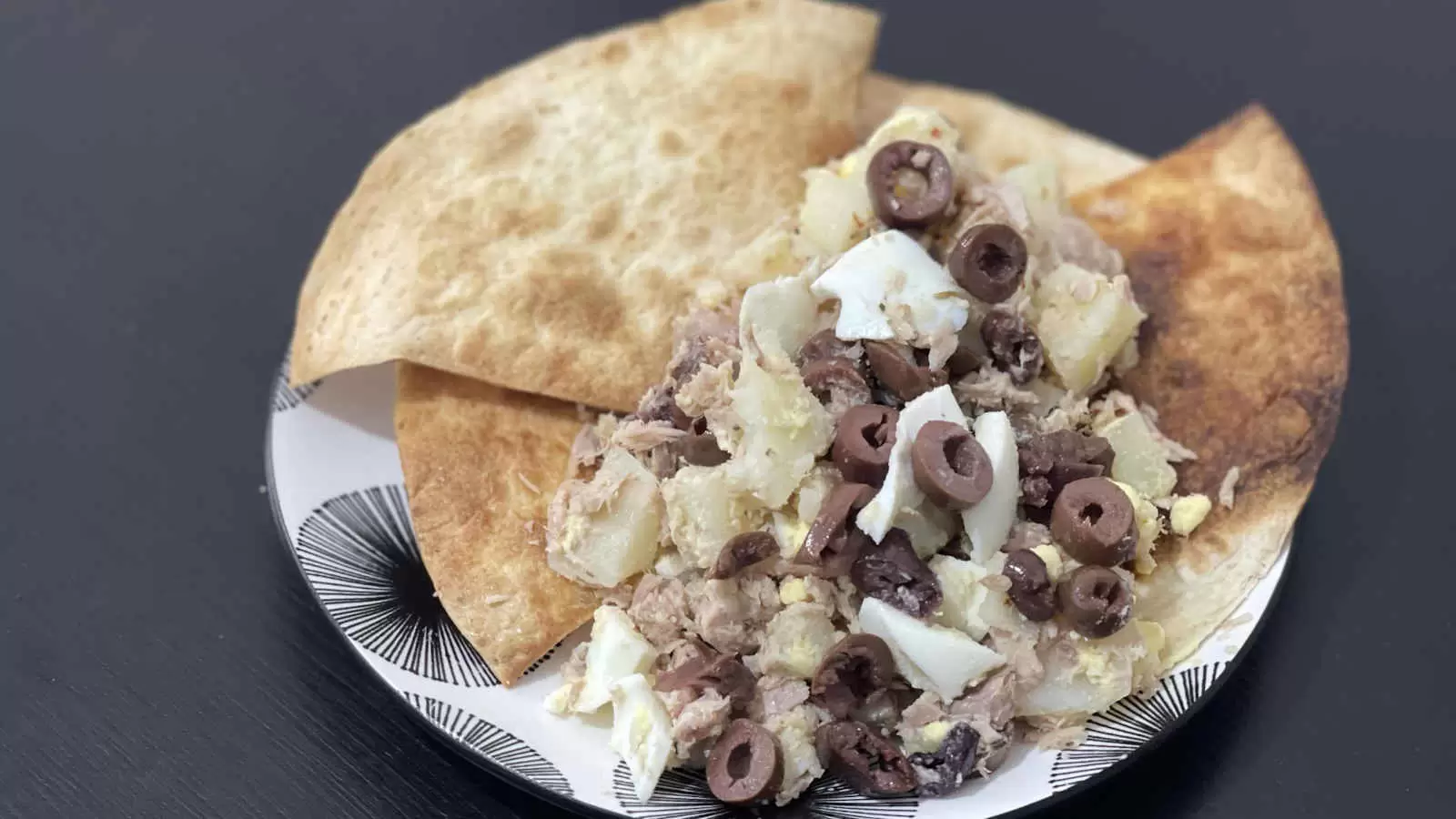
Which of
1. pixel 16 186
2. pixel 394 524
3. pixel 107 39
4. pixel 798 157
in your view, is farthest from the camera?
pixel 107 39

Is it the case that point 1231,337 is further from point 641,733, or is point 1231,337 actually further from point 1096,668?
point 641,733

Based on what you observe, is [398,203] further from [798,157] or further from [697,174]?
[798,157]

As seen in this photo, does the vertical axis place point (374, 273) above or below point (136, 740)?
above

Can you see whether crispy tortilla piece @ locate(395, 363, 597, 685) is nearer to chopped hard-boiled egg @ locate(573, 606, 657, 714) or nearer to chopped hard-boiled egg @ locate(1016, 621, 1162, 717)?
chopped hard-boiled egg @ locate(573, 606, 657, 714)

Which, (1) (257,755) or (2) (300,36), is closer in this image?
(1) (257,755)

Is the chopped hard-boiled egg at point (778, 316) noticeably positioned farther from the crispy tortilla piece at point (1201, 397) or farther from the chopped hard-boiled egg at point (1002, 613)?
the chopped hard-boiled egg at point (1002, 613)

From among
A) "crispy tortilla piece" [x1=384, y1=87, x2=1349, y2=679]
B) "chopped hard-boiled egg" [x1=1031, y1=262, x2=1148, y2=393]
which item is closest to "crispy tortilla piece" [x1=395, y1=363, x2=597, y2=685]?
"crispy tortilla piece" [x1=384, y1=87, x2=1349, y2=679]

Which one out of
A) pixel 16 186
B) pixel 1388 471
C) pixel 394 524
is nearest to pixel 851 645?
pixel 394 524
